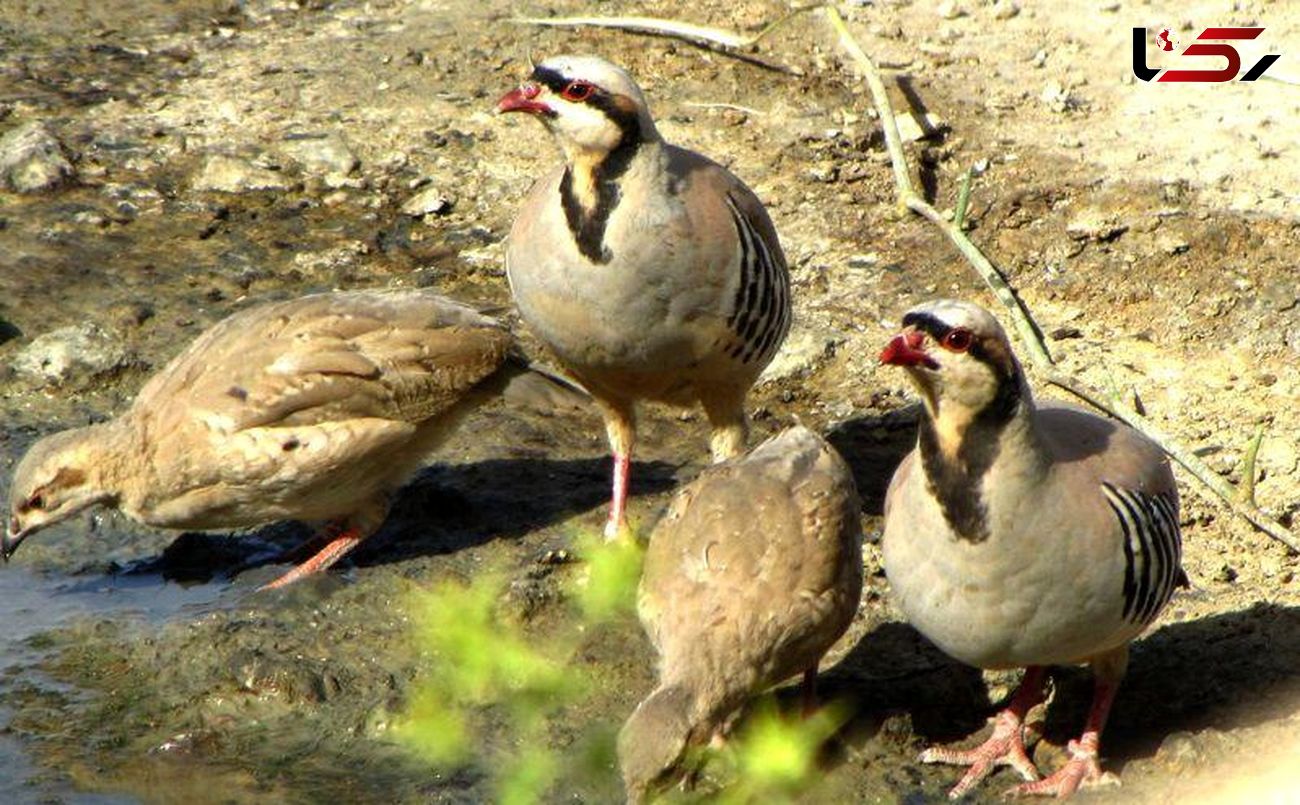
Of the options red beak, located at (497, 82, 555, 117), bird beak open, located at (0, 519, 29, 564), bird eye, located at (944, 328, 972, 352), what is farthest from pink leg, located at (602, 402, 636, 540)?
bird eye, located at (944, 328, 972, 352)

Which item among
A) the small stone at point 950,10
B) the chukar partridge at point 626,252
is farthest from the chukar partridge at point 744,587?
the small stone at point 950,10

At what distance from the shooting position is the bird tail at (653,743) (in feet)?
18.5

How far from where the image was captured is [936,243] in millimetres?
9258

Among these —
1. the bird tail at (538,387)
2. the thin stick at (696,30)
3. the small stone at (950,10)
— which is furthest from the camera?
the small stone at (950,10)

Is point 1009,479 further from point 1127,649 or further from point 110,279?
point 110,279

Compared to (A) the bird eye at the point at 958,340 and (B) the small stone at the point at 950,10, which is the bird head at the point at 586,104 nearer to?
(A) the bird eye at the point at 958,340

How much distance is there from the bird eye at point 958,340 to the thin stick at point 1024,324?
2.20m

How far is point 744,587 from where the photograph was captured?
243 inches

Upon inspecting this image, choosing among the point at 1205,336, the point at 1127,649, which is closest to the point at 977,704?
the point at 1127,649

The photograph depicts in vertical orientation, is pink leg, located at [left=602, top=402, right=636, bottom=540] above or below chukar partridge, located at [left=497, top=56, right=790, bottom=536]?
below

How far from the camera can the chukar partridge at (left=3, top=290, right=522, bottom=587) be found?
7230mm

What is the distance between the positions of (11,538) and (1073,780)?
12.3 feet

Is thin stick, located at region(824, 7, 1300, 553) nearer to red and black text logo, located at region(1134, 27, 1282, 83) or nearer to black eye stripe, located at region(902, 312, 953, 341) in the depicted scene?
red and black text logo, located at region(1134, 27, 1282, 83)

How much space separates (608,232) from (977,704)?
1.92 meters
